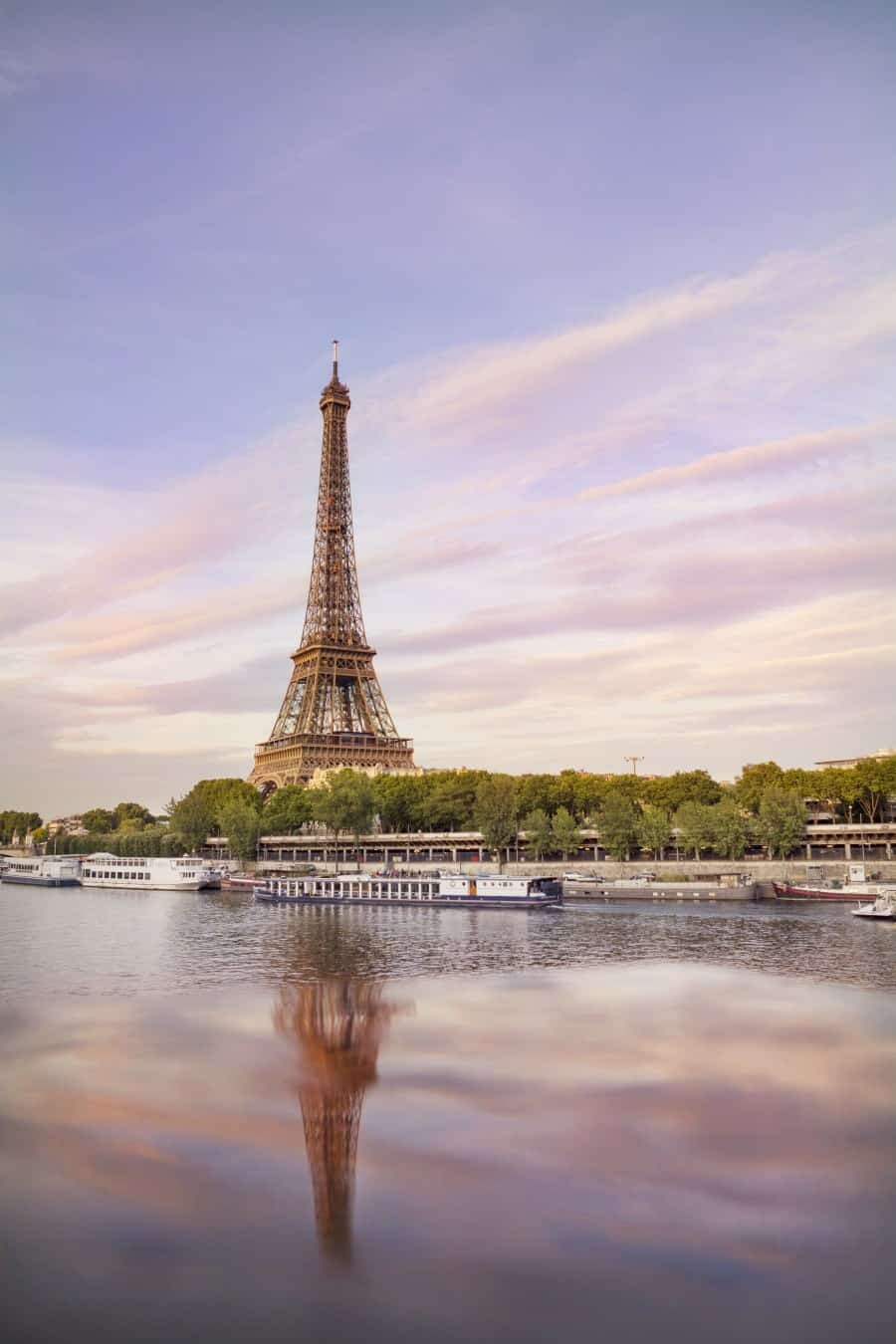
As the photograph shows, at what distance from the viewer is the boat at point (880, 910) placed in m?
63.7

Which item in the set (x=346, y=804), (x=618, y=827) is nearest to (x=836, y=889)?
(x=618, y=827)

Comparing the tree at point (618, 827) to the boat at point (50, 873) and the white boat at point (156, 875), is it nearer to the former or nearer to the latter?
the white boat at point (156, 875)

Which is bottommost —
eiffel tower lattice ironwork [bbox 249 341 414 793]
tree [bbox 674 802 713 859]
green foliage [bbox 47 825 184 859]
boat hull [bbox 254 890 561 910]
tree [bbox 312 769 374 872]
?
boat hull [bbox 254 890 561 910]

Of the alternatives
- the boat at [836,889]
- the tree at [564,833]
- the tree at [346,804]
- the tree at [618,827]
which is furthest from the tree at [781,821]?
the tree at [346,804]

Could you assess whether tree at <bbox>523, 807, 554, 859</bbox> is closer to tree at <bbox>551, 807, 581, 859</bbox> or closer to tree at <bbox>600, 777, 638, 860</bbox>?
tree at <bbox>551, 807, 581, 859</bbox>

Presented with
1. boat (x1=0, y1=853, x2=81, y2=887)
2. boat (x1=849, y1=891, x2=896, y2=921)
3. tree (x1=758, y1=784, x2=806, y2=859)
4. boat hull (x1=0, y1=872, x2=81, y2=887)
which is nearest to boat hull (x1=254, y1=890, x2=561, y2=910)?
boat (x1=849, y1=891, x2=896, y2=921)

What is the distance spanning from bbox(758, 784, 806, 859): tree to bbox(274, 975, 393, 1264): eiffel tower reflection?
62.0m

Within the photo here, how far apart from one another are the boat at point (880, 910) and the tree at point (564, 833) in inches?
1655

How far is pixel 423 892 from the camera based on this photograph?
84.3 meters

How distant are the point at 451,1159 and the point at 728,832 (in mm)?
79342

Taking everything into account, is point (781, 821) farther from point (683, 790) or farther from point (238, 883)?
point (238, 883)

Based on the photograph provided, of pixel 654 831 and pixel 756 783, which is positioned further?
pixel 756 783

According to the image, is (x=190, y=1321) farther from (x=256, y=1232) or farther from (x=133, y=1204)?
(x=133, y=1204)

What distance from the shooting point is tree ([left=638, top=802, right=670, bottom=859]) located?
9806 cm
